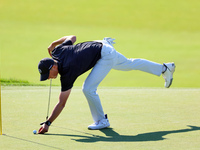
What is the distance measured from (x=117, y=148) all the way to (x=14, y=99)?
17.0 feet

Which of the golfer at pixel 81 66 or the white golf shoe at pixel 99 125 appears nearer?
the golfer at pixel 81 66

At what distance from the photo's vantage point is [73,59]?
600 centimetres

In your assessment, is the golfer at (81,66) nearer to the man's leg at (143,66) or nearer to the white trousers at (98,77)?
the white trousers at (98,77)

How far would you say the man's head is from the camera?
5758 millimetres

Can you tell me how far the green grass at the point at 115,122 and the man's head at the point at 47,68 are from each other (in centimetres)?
87

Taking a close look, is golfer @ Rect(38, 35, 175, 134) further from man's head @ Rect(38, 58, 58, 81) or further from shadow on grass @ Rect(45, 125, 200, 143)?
shadow on grass @ Rect(45, 125, 200, 143)

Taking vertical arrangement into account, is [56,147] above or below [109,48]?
below

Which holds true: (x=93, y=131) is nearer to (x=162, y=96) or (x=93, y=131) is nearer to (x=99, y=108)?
(x=99, y=108)

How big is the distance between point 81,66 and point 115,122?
140 cm

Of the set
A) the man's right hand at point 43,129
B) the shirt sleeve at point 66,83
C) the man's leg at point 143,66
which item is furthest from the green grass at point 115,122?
the man's leg at point 143,66

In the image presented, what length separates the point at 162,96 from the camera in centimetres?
1016

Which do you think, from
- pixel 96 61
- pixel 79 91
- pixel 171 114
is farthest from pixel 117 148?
pixel 79 91

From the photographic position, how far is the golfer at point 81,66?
593 centimetres

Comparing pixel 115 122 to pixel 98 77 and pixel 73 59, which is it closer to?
pixel 98 77
